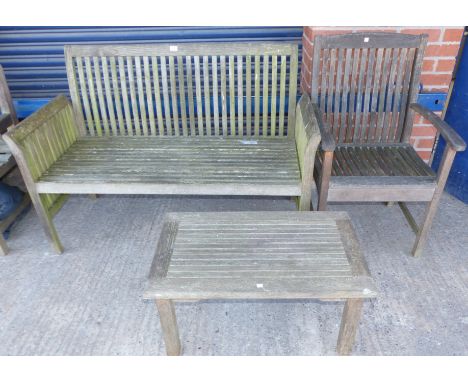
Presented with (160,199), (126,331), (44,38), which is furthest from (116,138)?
(126,331)

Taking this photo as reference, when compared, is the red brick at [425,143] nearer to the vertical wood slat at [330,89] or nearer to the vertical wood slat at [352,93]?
the vertical wood slat at [352,93]

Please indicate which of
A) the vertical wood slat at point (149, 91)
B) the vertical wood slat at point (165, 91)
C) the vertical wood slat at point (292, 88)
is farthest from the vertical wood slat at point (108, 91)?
the vertical wood slat at point (292, 88)

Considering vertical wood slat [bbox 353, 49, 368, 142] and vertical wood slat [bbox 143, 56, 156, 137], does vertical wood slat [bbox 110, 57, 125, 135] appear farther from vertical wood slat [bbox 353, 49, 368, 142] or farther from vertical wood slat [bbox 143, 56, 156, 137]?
vertical wood slat [bbox 353, 49, 368, 142]

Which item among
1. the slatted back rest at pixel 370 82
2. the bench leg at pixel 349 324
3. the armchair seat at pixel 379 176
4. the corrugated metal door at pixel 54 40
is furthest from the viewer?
the corrugated metal door at pixel 54 40

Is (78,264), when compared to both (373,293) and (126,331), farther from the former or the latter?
(373,293)

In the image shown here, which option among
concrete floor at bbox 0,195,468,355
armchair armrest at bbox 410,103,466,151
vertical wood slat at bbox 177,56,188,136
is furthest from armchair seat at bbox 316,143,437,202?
vertical wood slat at bbox 177,56,188,136

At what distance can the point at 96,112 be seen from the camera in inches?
120

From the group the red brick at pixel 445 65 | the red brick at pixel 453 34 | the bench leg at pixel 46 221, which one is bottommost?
the bench leg at pixel 46 221

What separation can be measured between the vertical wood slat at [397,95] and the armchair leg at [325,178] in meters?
0.87

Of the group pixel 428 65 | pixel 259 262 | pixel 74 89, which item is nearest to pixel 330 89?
pixel 428 65

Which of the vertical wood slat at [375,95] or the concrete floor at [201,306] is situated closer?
the concrete floor at [201,306]

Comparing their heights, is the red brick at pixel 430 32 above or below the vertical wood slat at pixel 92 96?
above

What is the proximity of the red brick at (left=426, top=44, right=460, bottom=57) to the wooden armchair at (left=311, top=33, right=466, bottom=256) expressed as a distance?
35 centimetres

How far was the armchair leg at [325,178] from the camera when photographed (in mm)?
2314
